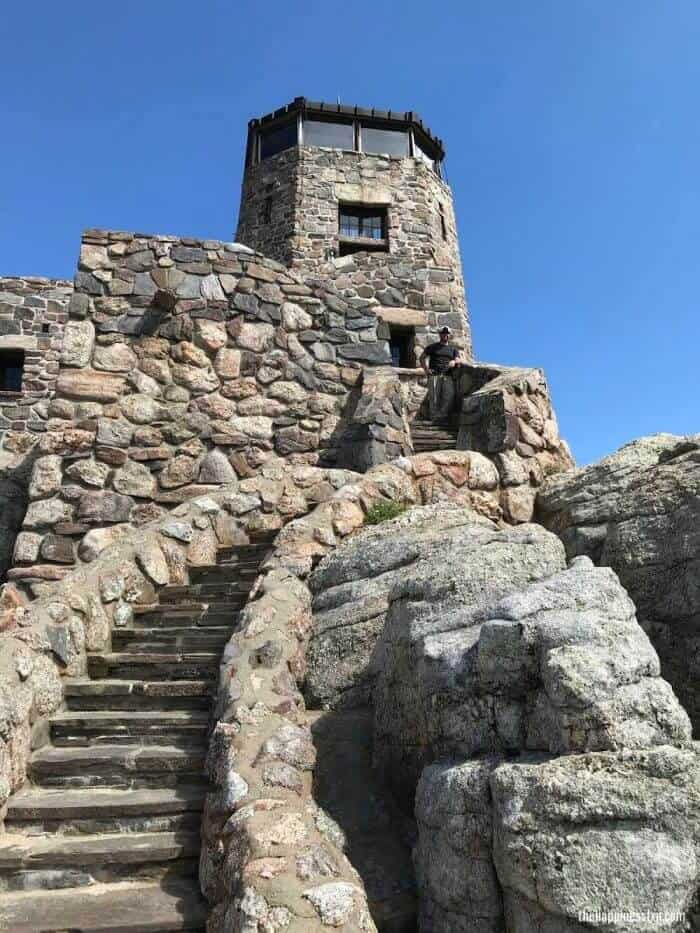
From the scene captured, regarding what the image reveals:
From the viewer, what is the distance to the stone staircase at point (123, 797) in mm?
3236

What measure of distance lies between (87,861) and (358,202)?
793 inches

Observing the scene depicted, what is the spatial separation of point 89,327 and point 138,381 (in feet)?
3.08

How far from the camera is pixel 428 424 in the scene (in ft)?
34.7

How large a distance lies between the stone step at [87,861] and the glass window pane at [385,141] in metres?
22.0

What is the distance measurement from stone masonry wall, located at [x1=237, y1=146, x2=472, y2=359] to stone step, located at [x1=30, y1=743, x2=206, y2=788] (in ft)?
49.5

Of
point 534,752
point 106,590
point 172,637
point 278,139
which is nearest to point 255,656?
point 172,637

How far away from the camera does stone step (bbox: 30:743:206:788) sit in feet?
13.3

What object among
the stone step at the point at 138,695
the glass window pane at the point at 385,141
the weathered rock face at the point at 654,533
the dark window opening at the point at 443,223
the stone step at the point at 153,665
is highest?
the glass window pane at the point at 385,141

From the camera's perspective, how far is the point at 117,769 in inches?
161

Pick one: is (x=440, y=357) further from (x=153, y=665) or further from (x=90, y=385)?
(x=153, y=665)

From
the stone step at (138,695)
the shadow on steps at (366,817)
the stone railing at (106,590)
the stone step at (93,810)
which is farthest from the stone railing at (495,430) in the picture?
the stone step at (93,810)

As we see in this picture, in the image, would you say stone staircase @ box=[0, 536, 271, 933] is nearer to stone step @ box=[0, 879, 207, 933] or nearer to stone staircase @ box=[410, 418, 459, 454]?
stone step @ box=[0, 879, 207, 933]

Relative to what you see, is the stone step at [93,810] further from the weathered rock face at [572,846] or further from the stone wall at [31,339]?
the stone wall at [31,339]

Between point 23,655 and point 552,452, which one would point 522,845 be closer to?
point 23,655
